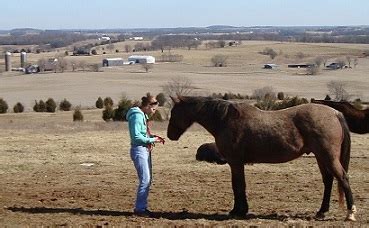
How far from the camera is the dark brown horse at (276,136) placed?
9.51 meters

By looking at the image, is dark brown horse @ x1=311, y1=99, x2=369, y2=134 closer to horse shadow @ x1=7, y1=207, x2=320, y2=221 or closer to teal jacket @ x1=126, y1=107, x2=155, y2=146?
horse shadow @ x1=7, y1=207, x2=320, y2=221

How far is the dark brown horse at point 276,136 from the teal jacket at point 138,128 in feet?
2.28

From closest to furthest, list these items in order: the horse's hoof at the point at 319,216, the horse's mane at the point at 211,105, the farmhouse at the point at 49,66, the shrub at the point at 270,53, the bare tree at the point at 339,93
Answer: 1. the horse's hoof at the point at 319,216
2. the horse's mane at the point at 211,105
3. the bare tree at the point at 339,93
4. the farmhouse at the point at 49,66
5. the shrub at the point at 270,53

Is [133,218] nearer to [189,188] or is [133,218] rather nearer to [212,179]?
[189,188]

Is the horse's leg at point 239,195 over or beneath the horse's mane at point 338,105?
beneath

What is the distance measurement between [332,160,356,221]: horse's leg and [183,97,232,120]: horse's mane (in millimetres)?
1792

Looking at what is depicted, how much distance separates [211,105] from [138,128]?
3.85ft

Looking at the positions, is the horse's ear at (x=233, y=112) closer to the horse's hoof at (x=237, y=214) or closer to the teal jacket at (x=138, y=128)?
the teal jacket at (x=138, y=128)

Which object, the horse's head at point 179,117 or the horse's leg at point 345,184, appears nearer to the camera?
→ the horse's leg at point 345,184

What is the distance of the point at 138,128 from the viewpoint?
10.1m

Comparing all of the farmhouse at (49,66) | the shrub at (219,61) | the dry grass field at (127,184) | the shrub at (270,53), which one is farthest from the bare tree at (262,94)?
the shrub at (270,53)

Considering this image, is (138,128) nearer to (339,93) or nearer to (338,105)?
(338,105)

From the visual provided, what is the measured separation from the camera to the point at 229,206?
10930 mm

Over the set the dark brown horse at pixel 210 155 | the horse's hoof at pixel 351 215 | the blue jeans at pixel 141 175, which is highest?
the blue jeans at pixel 141 175
